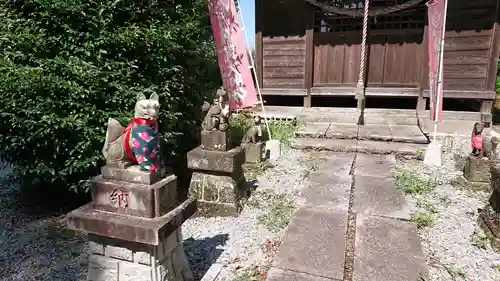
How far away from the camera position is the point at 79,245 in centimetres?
331

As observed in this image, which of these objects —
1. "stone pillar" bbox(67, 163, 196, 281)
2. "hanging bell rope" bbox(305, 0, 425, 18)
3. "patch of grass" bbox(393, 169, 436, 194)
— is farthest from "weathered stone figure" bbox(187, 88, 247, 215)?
"hanging bell rope" bbox(305, 0, 425, 18)

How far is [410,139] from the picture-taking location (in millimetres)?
6121

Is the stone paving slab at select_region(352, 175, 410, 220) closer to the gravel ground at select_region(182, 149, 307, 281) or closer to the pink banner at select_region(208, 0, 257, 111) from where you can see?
the gravel ground at select_region(182, 149, 307, 281)

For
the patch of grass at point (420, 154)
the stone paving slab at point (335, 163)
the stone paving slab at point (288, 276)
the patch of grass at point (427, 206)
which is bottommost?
the stone paving slab at point (288, 276)

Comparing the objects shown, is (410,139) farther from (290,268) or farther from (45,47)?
(45,47)

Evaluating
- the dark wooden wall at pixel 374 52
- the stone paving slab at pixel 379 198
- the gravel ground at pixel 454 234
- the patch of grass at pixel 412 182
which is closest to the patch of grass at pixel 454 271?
the gravel ground at pixel 454 234

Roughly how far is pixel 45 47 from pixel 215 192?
242 cm

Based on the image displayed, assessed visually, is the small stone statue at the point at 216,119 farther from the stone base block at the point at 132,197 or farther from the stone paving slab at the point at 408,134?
the stone paving slab at the point at 408,134

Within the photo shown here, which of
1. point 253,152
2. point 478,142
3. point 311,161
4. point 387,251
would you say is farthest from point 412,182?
point 253,152

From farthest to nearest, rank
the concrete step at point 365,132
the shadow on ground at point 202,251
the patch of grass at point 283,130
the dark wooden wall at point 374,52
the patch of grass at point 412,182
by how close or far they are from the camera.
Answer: the dark wooden wall at point 374,52
the patch of grass at point 283,130
the concrete step at point 365,132
the patch of grass at point 412,182
the shadow on ground at point 202,251

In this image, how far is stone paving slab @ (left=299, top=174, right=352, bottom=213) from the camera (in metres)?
3.89

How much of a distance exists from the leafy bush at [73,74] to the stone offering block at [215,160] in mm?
602

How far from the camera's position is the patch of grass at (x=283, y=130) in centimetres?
680

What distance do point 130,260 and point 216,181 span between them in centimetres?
166
